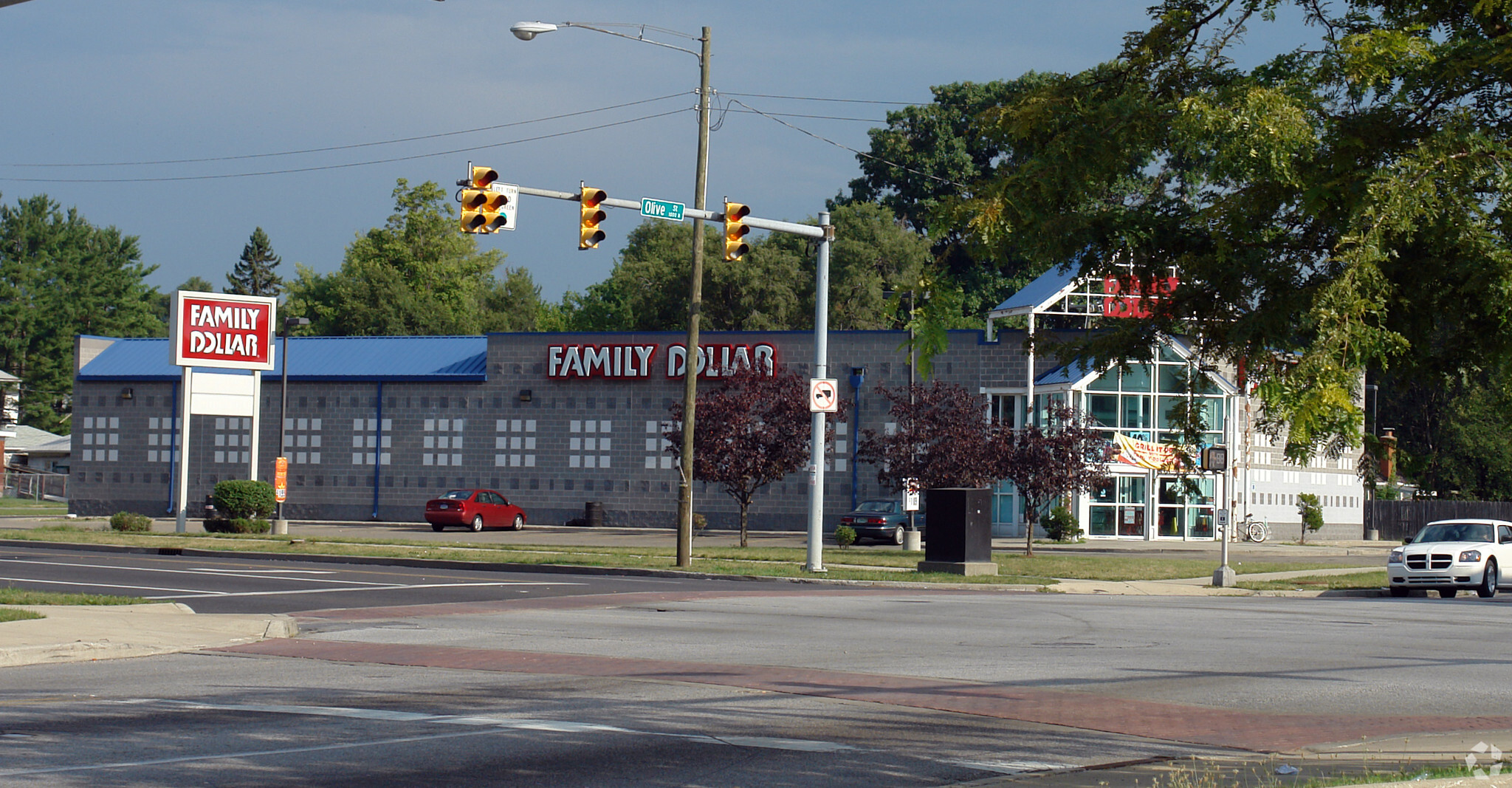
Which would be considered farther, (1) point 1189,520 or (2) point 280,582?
(1) point 1189,520

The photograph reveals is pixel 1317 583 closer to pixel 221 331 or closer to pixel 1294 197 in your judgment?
pixel 1294 197

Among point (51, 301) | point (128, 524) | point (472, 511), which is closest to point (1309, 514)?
point (472, 511)

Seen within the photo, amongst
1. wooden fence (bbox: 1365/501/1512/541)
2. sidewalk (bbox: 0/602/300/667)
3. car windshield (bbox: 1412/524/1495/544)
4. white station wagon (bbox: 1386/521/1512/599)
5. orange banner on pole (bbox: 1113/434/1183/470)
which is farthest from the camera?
wooden fence (bbox: 1365/501/1512/541)

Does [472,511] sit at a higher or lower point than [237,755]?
higher

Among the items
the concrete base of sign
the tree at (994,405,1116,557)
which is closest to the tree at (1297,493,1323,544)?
the tree at (994,405,1116,557)

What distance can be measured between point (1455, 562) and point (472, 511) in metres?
30.1

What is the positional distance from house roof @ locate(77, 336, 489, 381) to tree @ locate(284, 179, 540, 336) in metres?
30.2

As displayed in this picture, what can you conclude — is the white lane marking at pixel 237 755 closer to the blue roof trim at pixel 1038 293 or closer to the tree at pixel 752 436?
the tree at pixel 752 436

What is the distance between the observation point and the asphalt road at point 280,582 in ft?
68.2

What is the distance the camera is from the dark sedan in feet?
141

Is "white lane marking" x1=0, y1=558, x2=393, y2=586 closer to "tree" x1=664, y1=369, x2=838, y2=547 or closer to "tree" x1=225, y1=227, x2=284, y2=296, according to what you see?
"tree" x1=664, y1=369, x2=838, y2=547

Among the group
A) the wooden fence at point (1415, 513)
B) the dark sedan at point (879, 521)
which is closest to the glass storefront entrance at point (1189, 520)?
the dark sedan at point (879, 521)

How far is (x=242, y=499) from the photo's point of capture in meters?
41.0

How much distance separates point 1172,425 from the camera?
8242mm
